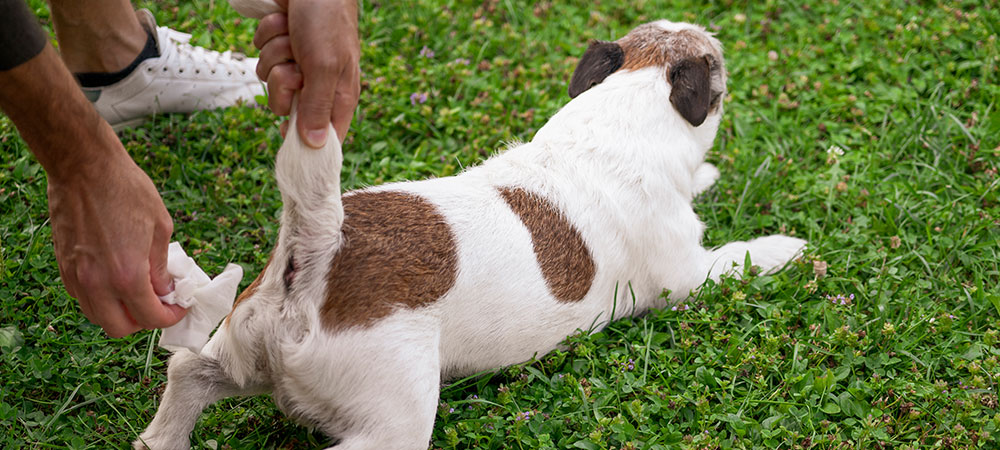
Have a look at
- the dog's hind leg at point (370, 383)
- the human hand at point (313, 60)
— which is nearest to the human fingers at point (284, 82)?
the human hand at point (313, 60)

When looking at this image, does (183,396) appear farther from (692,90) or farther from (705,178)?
(705,178)

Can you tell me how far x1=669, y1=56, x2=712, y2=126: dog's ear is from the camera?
3574 millimetres

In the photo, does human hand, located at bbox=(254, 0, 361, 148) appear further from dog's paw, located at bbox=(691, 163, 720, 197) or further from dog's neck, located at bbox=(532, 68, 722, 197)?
dog's paw, located at bbox=(691, 163, 720, 197)

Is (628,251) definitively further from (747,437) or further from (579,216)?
(747,437)

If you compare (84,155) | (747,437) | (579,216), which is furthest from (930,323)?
(84,155)

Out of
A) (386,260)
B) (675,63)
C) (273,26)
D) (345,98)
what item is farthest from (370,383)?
(675,63)

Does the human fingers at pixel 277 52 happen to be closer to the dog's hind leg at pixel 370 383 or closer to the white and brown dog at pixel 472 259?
the white and brown dog at pixel 472 259

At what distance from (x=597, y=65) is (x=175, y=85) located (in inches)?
94.8

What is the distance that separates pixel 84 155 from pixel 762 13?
4765 millimetres

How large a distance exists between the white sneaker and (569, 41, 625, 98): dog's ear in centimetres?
192

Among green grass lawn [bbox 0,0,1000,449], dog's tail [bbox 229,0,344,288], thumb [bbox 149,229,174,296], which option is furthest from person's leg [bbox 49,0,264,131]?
thumb [bbox 149,229,174,296]

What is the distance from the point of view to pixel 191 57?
457 cm

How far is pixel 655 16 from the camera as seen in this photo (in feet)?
18.4

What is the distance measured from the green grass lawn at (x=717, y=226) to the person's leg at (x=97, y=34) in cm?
43
